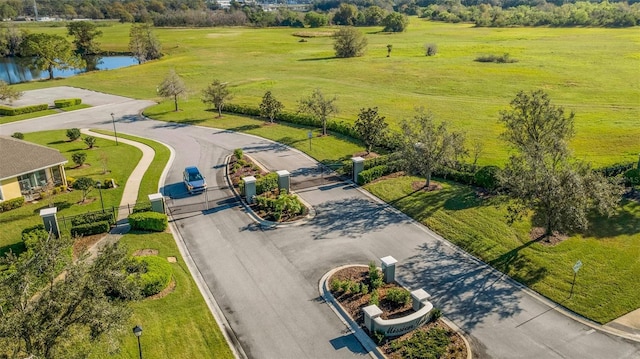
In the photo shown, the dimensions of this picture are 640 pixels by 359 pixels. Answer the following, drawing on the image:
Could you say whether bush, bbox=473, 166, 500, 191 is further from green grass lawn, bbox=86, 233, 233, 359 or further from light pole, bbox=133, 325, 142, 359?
light pole, bbox=133, 325, 142, 359

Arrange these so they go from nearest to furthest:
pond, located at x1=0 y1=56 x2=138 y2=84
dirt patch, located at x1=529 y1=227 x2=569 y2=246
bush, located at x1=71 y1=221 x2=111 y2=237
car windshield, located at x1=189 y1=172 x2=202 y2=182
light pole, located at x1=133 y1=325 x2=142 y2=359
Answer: light pole, located at x1=133 y1=325 x2=142 y2=359 < dirt patch, located at x1=529 y1=227 x2=569 y2=246 < bush, located at x1=71 y1=221 x2=111 y2=237 < car windshield, located at x1=189 y1=172 x2=202 y2=182 < pond, located at x1=0 y1=56 x2=138 y2=84

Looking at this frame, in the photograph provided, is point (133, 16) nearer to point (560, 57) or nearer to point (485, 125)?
point (560, 57)

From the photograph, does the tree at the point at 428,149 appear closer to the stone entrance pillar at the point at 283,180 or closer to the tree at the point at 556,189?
the tree at the point at 556,189

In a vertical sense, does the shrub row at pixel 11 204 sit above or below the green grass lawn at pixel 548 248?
above

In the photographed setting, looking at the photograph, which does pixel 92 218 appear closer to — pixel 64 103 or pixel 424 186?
pixel 424 186

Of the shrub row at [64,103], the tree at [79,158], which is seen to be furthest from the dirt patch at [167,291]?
the shrub row at [64,103]

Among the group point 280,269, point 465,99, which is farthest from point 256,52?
point 280,269

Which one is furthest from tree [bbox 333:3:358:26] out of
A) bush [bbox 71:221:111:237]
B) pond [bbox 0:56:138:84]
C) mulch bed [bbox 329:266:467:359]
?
mulch bed [bbox 329:266:467:359]
